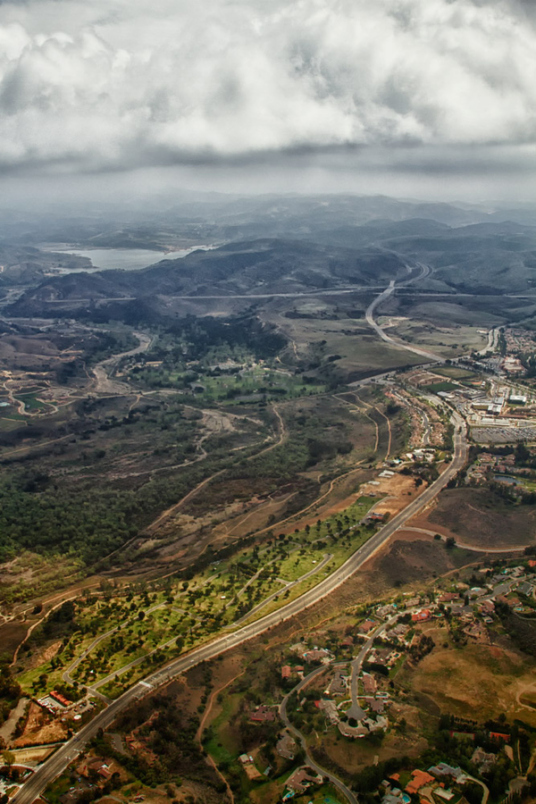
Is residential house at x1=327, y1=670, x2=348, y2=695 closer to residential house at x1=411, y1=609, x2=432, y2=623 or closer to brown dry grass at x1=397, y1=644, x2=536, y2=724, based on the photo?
brown dry grass at x1=397, y1=644, x2=536, y2=724

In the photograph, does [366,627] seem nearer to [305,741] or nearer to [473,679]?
[473,679]

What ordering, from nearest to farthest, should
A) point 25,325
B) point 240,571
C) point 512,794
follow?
point 512,794, point 240,571, point 25,325

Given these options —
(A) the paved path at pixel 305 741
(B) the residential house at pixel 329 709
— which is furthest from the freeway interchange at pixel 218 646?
(B) the residential house at pixel 329 709

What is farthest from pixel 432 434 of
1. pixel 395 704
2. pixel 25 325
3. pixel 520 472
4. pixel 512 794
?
pixel 25 325

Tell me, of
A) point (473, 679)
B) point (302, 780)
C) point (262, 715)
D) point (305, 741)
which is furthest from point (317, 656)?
point (302, 780)

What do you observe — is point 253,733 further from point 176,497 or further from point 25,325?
point 25,325

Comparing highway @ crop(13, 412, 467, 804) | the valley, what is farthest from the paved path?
highway @ crop(13, 412, 467, 804)
